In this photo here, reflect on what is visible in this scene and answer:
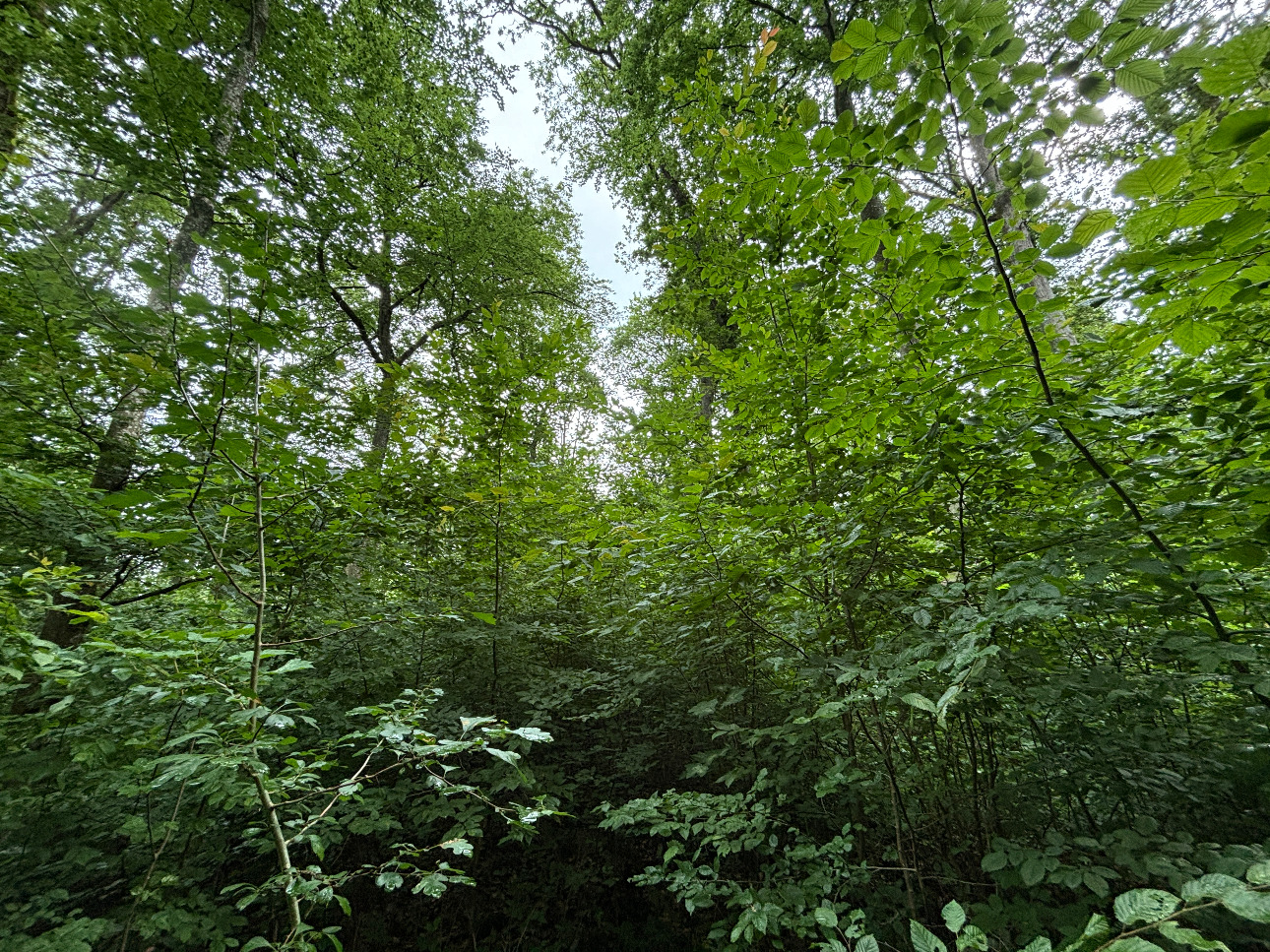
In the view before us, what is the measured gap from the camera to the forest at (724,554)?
1.23 metres

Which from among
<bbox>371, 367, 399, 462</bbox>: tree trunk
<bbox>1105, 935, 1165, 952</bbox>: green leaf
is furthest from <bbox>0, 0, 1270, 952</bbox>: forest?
<bbox>371, 367, 399, 462</bbox>: tree trunk

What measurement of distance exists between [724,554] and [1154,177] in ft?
5.73

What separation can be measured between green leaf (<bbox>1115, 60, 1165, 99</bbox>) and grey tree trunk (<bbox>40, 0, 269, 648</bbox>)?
7.26 ft

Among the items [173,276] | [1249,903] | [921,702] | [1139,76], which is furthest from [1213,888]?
[173,276]

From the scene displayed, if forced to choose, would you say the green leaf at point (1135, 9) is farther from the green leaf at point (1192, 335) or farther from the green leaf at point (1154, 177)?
the green leaf at point (1192, 335)

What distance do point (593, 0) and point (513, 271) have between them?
17.1 feet

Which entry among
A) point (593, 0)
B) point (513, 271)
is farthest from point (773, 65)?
point (513, 271)

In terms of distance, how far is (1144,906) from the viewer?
831mm

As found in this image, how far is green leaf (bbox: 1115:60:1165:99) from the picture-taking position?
0.96 meters

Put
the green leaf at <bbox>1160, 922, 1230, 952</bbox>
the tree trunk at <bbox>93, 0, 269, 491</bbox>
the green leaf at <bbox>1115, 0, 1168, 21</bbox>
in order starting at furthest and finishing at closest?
the tree trunk at <bbox>93, 0, 269, 491</bbox>, the green leaf at <bbox>1115, 0, 1168, 21</bbox>, the green leaf at <bbox>1160, 922, 1230, 952</bbox>

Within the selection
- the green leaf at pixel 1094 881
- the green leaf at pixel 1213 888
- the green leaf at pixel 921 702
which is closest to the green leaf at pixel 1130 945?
the green leaf at pixel 1213 888

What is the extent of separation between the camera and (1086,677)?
184 cm

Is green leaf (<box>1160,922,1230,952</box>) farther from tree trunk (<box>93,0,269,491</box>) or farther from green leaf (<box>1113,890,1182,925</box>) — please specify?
tree trunk (<box>93,0,269,491</box>)

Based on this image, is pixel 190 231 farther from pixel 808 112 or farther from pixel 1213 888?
pixel 1213 888
